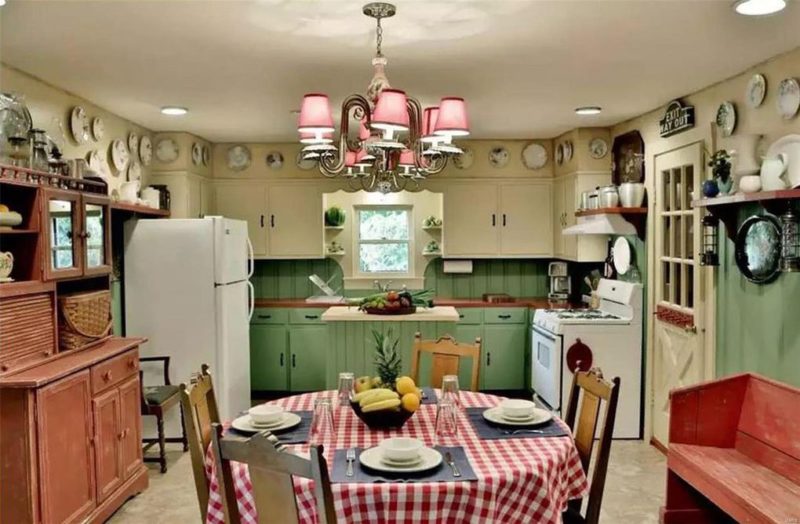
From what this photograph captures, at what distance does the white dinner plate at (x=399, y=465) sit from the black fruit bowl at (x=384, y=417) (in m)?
0.24

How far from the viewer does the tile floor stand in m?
3.47

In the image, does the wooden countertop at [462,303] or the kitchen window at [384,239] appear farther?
the kitchen window at [384,239]

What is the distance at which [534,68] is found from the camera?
3449 millimetres

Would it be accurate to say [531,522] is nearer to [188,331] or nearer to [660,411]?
[660,411]

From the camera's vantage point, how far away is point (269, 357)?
599 centimetres

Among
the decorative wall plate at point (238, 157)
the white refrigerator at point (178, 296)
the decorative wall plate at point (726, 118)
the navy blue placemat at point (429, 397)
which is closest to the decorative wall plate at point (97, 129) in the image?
the white refrigerator at point (178, 296)

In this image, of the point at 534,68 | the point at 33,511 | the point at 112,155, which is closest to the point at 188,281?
the point at 112,155

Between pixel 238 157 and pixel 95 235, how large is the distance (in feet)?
8.48

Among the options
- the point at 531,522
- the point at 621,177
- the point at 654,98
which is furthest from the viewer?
the point at 621,177

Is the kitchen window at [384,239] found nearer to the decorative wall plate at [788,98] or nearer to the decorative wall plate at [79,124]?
the decorative wall plate at [79,124]

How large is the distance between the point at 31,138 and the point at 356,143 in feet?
5.04

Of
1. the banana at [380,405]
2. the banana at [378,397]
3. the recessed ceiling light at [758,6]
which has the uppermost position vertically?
the recessed ceiling light at [758,6]

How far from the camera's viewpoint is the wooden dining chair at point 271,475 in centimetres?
166

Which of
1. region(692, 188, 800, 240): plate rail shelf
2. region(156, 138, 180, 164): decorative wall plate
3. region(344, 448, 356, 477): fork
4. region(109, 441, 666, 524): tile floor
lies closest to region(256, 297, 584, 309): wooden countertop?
region(156, 138, 180, 164): decorative wall plate
